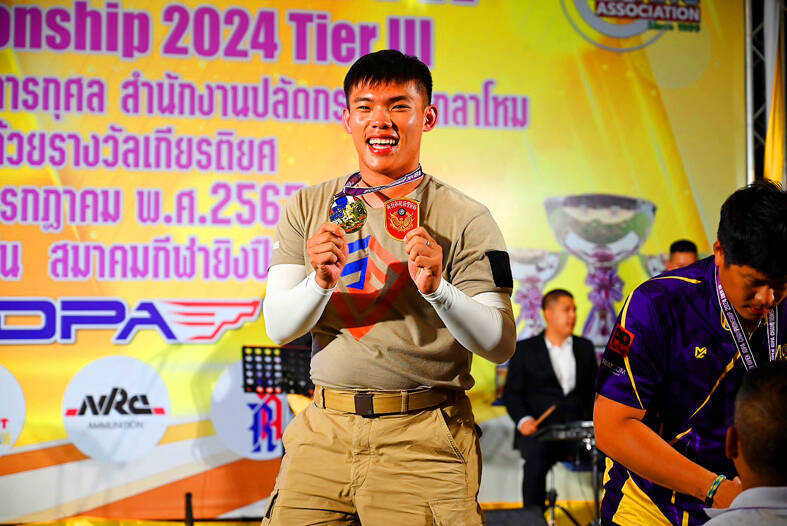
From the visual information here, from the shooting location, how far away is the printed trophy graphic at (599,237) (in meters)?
5.96

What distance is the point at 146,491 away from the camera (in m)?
5.60

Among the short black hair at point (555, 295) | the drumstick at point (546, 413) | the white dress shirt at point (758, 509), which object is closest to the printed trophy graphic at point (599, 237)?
the short black hair at point (555, 295)

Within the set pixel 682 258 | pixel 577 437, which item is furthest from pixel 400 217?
pixel 682 258

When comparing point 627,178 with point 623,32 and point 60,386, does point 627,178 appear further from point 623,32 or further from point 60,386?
point 60,386

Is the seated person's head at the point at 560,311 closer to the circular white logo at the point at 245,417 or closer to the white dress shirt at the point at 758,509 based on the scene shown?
the circular white logo at the point at 245,417

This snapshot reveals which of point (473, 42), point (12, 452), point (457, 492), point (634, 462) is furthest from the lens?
point (473, 42)

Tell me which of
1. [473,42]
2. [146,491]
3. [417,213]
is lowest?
[146,491]

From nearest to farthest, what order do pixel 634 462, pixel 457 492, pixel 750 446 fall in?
pixel 750 446
pixel 634 462
pixel 457 492

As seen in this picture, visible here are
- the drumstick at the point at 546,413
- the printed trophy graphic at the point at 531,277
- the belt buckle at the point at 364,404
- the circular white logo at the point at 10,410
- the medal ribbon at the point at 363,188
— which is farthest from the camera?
the printed trophy graphic at the point at 531,277

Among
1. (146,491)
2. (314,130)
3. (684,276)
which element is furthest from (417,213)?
(146,491)

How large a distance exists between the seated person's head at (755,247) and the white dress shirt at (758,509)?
556 millimetres

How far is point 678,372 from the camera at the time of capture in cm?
209

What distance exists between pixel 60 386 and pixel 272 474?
4.98ft

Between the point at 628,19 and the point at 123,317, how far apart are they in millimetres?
4121
